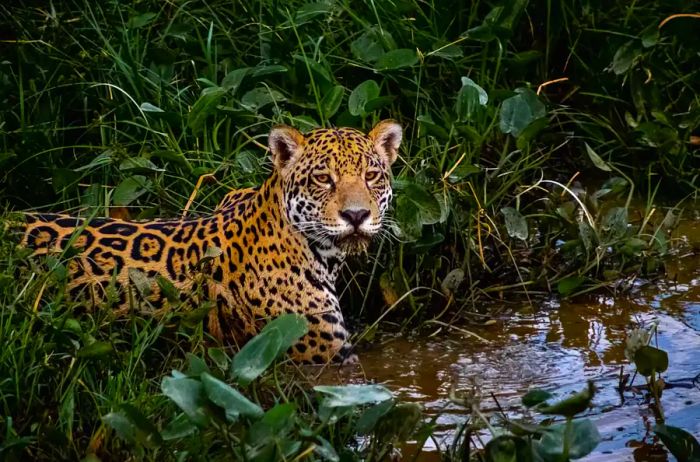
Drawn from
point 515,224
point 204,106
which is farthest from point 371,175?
point 204,106

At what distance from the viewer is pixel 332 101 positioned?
777 cm

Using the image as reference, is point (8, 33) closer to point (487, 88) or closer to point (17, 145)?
point (17, 145)

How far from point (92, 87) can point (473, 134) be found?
2.33 metres

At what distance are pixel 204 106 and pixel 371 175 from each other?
1.12 metres

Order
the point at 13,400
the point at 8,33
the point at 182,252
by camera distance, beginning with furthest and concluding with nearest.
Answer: the point at 8,33, the point at 182,252, the point at 13,400

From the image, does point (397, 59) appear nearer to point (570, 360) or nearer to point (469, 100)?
point (469, 100)

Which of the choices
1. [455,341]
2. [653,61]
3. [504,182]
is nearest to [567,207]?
[504,182]

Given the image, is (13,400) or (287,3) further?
(287,3)

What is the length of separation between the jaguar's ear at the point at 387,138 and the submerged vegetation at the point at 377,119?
0.16 m

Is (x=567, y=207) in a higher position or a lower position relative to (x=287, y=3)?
lower

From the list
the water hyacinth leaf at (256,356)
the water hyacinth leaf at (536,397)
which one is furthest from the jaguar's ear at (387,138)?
the water hyacinth leaf at (536,397)

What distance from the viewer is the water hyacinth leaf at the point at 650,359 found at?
5.72 metres

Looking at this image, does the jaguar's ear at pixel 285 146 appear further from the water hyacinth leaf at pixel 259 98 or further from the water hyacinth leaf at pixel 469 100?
the water hyacinth leaf at pixel 469 100

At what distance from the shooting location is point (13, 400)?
547 cm
